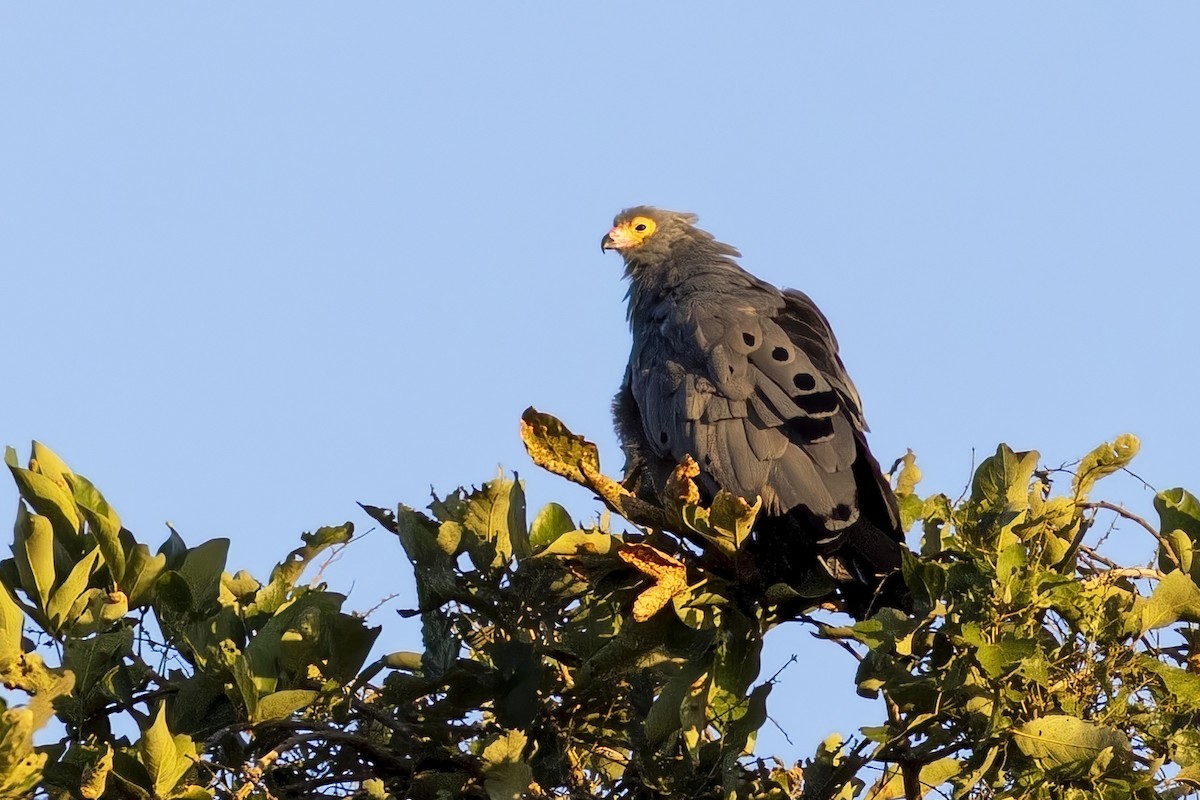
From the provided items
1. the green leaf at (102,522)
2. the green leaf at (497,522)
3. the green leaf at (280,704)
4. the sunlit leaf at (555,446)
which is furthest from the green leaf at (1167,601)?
the green leaf at (102,522)

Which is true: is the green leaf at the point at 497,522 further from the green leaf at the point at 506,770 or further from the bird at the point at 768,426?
the bird at the point at 768,426

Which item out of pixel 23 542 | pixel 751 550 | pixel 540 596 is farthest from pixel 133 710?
pixel 751 550

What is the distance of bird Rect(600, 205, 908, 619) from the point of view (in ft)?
16.8

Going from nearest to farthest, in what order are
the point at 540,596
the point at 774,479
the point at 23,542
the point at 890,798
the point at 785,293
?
the point at 23,542, the point at 540,596, the point at 890,798, the point at 774,479, the point at 785,293

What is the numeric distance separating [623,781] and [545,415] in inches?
44.3

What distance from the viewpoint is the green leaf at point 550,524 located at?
Answer: 4.60 metres

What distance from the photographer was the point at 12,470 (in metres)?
4.08

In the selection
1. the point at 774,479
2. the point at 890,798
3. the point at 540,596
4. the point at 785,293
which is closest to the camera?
the point at 540,596

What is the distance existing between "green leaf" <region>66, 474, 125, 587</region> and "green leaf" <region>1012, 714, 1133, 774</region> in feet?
7.94

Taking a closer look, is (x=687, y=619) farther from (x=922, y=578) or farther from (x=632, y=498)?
(x=922, y=578)

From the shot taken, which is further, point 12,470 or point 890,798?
point 890,798

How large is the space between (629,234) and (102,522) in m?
4.26

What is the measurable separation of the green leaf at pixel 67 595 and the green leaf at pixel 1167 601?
281 cm

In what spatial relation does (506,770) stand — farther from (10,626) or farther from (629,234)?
(629,234)
